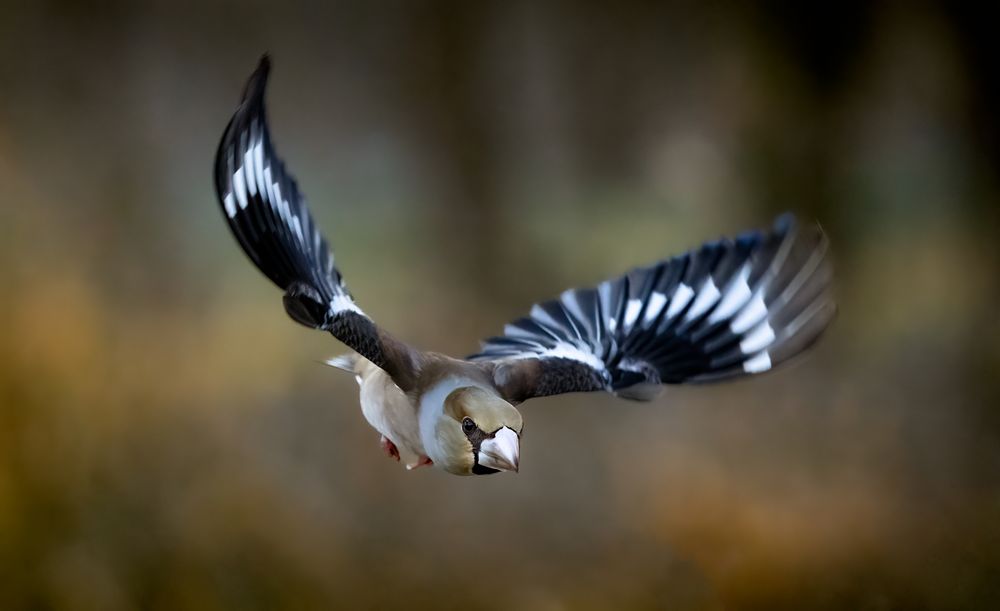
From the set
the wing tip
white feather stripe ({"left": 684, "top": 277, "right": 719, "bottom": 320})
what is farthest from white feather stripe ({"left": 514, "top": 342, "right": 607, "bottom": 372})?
the wing tip

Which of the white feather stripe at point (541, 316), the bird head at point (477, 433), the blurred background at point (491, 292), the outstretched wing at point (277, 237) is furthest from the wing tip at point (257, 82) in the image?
the blurred background at point (491, 292)

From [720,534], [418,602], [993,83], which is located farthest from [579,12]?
[418,602]

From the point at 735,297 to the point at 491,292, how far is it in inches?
38.6

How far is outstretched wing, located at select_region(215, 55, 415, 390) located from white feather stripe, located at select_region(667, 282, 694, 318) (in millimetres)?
320

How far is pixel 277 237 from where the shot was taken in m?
0.76

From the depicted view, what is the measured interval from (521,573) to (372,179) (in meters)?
0.81

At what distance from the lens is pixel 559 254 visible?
1.93 m

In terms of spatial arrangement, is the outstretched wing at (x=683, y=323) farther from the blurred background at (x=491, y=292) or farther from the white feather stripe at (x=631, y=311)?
the blurred background at (x=491, y=292)

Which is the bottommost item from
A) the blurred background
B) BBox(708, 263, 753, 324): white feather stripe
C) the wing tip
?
the wing tip

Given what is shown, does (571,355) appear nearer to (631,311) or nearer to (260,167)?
(631,311)

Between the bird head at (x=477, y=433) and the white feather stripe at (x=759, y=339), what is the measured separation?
1.06 ft

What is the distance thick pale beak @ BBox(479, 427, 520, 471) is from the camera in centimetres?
69

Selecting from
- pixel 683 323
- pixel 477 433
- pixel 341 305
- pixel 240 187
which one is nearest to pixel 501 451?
pixel 477 433

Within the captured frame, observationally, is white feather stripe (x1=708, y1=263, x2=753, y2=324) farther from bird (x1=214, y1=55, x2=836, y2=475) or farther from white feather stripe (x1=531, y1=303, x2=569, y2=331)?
Result: white feather stripe (x1=531, y1=303, x2=569, y2=331)
